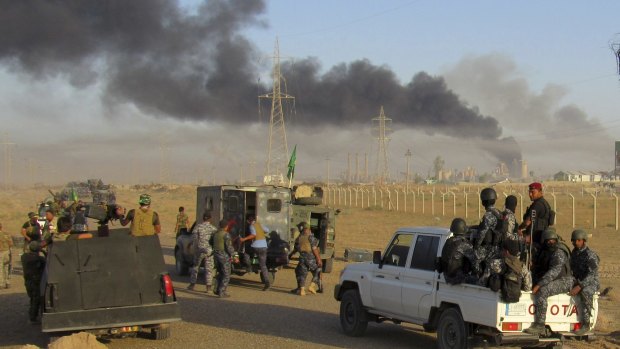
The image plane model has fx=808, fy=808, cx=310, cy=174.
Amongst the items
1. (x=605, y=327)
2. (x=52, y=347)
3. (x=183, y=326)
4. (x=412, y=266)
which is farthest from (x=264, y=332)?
(x=605, y=327)

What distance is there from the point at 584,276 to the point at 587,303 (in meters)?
0.41

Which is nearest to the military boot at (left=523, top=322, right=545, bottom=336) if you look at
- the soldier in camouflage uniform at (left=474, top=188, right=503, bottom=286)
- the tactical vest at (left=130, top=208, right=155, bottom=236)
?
the soldier in camouflage uniform at (left=474, top=188, right=503, bottom=286)

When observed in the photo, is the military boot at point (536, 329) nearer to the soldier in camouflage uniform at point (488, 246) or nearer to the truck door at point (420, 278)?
the soldier in camouflage uniform at point (488, 246)

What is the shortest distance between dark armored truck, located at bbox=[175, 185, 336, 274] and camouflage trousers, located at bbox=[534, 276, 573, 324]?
10.8m

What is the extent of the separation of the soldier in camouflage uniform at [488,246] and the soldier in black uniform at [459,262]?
105 mm

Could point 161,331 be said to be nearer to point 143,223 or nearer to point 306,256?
point 143,223

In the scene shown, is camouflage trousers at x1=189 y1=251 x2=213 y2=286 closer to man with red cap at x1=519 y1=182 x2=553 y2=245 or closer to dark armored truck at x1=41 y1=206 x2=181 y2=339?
dark armored truck at x1=41 y1=206 x2=181 y2=339

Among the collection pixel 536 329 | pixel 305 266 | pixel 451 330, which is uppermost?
pixel 305 266

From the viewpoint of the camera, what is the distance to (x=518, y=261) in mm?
9484

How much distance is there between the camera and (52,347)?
980 cm

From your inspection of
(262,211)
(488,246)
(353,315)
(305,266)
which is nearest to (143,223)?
(305,266)

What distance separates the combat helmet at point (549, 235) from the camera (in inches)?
394

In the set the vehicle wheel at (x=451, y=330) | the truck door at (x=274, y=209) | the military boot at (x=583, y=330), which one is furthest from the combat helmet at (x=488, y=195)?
the truck door at (x=274, y=209)

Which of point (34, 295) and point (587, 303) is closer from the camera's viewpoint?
point (587, 303)
